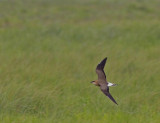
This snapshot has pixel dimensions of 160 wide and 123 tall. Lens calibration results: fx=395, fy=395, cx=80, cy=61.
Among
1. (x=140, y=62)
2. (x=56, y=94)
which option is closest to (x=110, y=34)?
(x=140, y=62)

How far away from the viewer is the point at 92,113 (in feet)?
14.3

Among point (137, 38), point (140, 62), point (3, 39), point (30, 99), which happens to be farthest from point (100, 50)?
point (30, 99)

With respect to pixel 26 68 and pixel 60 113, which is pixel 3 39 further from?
pixel 60 113

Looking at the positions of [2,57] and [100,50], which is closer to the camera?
[2,57]

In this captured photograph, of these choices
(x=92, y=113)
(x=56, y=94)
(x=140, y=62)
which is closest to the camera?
(x=92, y=113)

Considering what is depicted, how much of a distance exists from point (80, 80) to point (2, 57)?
181 centimetres

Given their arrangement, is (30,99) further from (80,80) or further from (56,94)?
(80,80)

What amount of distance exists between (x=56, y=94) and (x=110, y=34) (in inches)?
215

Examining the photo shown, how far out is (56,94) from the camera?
4941 millimetres

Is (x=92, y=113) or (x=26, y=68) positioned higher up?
(x=26, y=68)

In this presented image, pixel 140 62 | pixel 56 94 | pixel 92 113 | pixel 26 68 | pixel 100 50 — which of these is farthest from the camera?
pixel 100 50

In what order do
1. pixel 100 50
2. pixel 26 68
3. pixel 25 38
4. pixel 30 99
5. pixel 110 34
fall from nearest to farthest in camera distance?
pixel 30 99 < pixel 26 68 < pixel 100 50 < pixel 25 38 < pixel 110 34

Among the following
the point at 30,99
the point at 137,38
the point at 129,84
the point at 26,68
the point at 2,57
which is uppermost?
the point at 137,38

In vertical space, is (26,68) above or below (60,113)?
above
